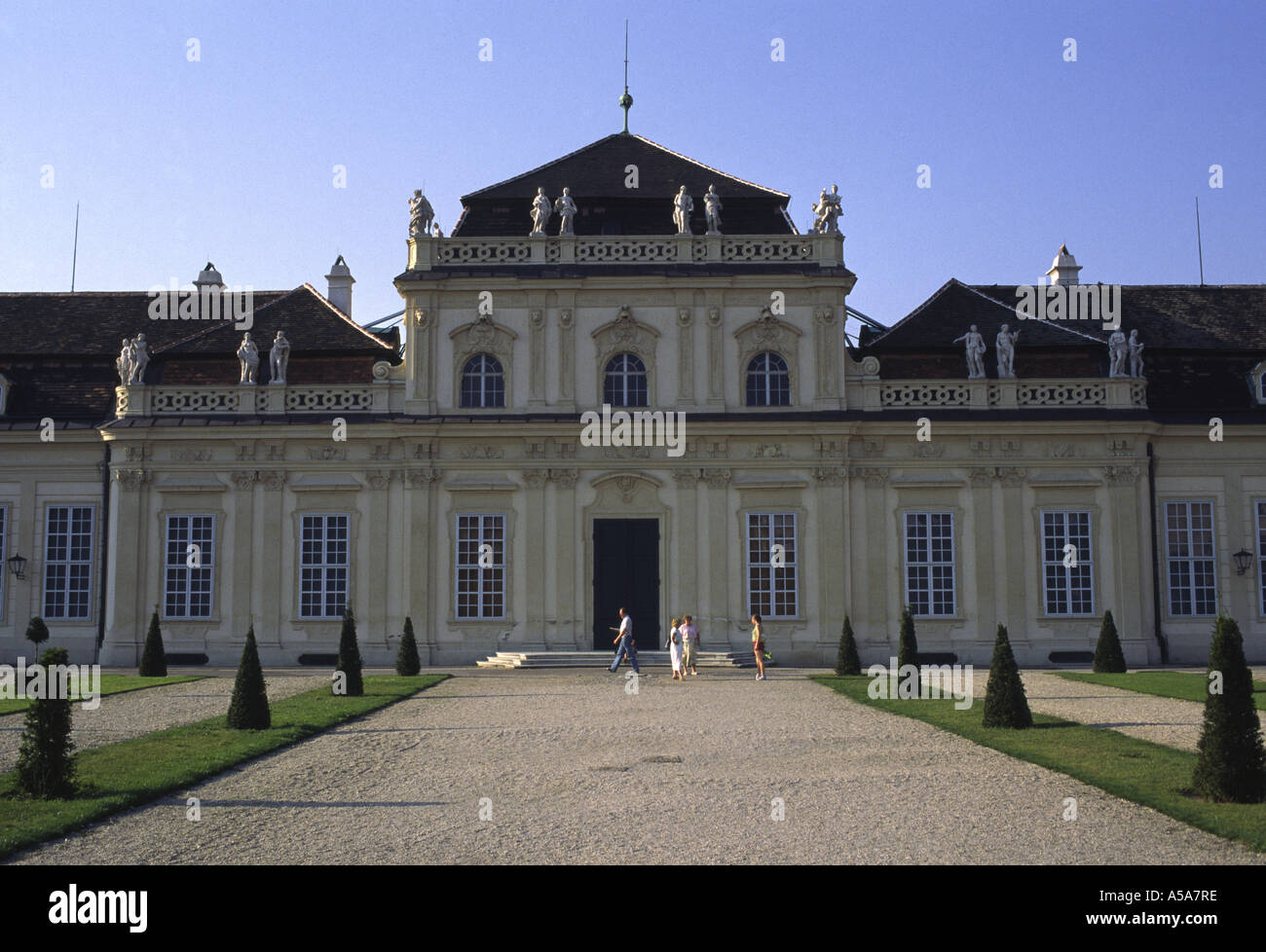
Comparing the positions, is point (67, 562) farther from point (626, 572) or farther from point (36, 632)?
point (626, 572)

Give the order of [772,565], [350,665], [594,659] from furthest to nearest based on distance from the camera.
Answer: [772,565]
[594,659]
[350,665]

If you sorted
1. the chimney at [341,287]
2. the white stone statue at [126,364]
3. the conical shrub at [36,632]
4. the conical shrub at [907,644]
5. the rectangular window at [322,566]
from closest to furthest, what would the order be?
the conical shrub at [907,644] < the conical shrub at [36,632] < the rectangular window at [322,566] < the white stone statue at [126,364] < the chimney at [341,287]

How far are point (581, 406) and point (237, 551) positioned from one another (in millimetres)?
9439

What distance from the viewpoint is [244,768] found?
44.0ft

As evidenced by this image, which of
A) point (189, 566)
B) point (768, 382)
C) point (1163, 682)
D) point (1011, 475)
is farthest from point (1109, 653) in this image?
point (189, 566)

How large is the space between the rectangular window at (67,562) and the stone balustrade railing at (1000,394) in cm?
2045

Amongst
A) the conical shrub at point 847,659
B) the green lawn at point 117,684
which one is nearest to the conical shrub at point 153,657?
the green lawn at point 117,684

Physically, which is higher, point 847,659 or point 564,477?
point 564,477

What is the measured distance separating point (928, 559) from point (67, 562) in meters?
22.1

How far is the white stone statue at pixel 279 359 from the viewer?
31.4 meters

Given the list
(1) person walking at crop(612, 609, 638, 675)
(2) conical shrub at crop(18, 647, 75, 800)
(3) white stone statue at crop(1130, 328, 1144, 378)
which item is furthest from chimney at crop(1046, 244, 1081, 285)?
(2) conical shrub at crop(18, 647, 75, 800)

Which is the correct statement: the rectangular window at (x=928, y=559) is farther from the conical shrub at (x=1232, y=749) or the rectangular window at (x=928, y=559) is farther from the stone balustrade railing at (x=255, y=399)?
the conical shrub at (x=1232, y=749)

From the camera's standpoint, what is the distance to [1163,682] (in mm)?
23656

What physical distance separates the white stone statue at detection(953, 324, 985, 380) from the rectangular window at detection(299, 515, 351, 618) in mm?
16433
